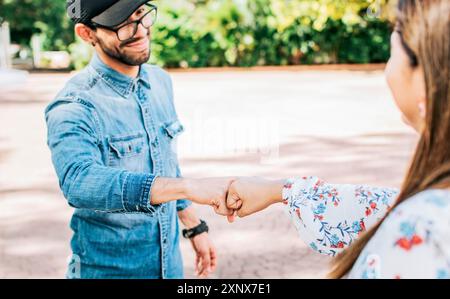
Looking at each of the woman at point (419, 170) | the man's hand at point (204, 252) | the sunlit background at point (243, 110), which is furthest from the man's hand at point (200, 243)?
the woman at point (419, 170)

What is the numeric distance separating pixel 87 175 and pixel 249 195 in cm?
46

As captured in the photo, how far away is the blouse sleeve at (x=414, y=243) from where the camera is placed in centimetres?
97

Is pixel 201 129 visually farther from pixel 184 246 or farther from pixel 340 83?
pixel 340 83

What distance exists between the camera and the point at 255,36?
735 inches

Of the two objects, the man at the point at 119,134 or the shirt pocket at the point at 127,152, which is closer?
the man at the point at 119,134

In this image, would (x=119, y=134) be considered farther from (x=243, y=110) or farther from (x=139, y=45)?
(x=243, y=110)

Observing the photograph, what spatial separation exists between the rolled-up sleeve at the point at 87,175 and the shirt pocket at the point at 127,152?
0.09 metres

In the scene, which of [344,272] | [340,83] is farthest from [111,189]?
[340,83]

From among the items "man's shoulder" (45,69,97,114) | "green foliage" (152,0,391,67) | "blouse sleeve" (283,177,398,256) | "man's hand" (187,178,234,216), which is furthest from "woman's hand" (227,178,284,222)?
"green foliage" (152,0,391,67)

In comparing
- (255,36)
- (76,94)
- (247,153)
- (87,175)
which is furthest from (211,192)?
(255,36)

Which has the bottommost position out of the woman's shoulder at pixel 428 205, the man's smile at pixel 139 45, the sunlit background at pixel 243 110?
the sunlit background at pixel 243 110

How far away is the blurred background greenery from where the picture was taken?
18203 mm

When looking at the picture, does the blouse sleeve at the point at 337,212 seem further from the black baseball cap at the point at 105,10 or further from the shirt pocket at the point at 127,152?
the black baseball cap at the point at 105,10

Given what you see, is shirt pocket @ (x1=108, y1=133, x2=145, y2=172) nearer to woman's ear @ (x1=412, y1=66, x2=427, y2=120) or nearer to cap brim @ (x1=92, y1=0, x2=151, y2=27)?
cap brim @ (x1=92, y1=0, x2=151, y2=27)
